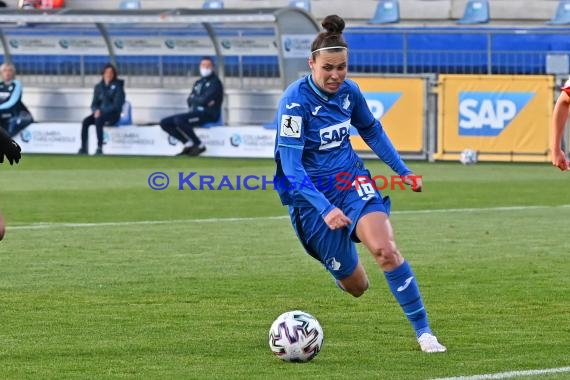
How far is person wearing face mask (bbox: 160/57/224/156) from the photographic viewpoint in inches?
1131

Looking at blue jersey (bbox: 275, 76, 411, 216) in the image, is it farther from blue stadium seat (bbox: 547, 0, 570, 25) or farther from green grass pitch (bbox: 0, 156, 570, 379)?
blue stadium seat (bbox: 547, 0, 570, 25)

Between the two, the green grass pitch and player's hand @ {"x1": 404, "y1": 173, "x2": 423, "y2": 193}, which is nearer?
the green grass pitch

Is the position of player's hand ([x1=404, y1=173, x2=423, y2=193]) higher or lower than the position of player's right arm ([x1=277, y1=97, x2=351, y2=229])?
lower

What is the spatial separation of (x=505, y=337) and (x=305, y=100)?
191 centimetres

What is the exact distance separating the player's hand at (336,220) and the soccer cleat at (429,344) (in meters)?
0.88

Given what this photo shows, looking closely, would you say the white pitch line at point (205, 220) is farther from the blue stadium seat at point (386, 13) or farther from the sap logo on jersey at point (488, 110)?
the blue stadium seat at point (386, 13)

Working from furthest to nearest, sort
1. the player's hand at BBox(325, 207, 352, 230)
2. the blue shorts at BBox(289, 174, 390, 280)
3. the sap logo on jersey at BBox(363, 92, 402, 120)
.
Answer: the sap logo on jersey at BBox(363, 92, 402, 120) → the blue shorts at BBox(289, 174, 390, 280) → the player's hand at BBox(325, 207, 352, 230)

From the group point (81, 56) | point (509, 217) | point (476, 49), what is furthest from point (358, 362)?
point (81, 56)

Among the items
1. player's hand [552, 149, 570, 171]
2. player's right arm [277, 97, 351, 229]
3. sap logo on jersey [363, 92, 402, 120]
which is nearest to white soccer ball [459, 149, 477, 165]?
sap logo on jersey [363, 92, 402, 120]

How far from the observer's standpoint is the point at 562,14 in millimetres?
33344

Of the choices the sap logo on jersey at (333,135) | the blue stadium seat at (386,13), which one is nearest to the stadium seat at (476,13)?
the blue stadium seat at (386,13)

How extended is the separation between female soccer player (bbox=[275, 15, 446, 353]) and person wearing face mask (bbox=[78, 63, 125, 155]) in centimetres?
2085

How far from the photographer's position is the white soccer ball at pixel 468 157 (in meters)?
26.7

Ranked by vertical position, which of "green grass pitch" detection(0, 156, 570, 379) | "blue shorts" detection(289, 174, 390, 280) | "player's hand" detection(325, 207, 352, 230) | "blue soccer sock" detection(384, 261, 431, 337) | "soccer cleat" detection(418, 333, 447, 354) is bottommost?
"green grass pitch" detection(0, 156, 570, 379)
